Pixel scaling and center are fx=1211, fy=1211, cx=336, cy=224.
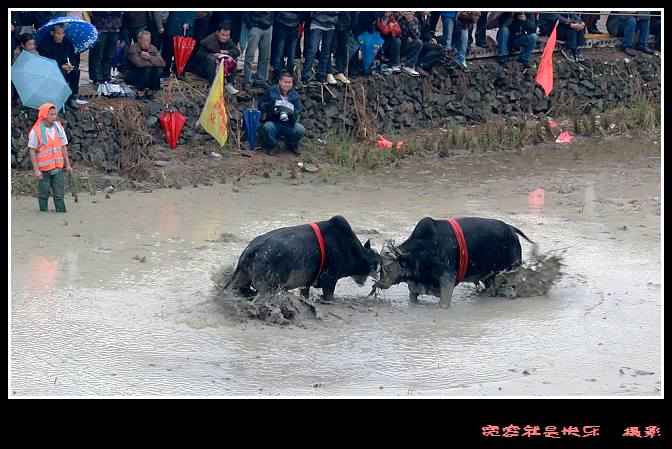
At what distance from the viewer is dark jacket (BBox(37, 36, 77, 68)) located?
44.6 ft

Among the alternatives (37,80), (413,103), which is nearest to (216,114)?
(37,80)

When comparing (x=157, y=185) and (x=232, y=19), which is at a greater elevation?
(x=232, y=19)

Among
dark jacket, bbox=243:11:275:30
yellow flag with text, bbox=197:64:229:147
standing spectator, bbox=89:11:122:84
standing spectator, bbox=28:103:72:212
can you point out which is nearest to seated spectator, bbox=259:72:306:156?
yellow flag with text, bbox=197:64:229:147

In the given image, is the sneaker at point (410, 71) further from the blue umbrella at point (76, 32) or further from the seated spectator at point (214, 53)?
the blue umbrella at point (76, 32)

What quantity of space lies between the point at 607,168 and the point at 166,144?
581 centimetres

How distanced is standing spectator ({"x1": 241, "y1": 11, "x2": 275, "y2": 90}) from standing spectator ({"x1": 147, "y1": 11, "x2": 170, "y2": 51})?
1042 mm

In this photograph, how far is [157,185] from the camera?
1398 centimetres

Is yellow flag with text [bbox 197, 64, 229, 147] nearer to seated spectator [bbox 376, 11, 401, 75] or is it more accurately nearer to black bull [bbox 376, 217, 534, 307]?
seated spectator [bbox 376, 11, 401, 75]

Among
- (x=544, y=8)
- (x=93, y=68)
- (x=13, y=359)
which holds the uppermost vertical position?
(x=544, y=8)

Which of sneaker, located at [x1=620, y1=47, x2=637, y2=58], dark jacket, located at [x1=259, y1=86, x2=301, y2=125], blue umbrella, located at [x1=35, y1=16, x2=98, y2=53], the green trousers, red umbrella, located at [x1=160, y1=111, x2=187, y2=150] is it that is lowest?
the green trousers

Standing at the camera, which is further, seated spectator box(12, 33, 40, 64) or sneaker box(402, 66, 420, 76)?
sneaker box(402, 66, 420, 76)

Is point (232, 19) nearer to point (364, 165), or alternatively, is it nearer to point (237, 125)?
point (237, 125)

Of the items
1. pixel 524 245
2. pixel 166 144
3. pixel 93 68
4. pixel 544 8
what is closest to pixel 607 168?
pixel 524 245

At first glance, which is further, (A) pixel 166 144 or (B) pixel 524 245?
(A) pixel 166 144
